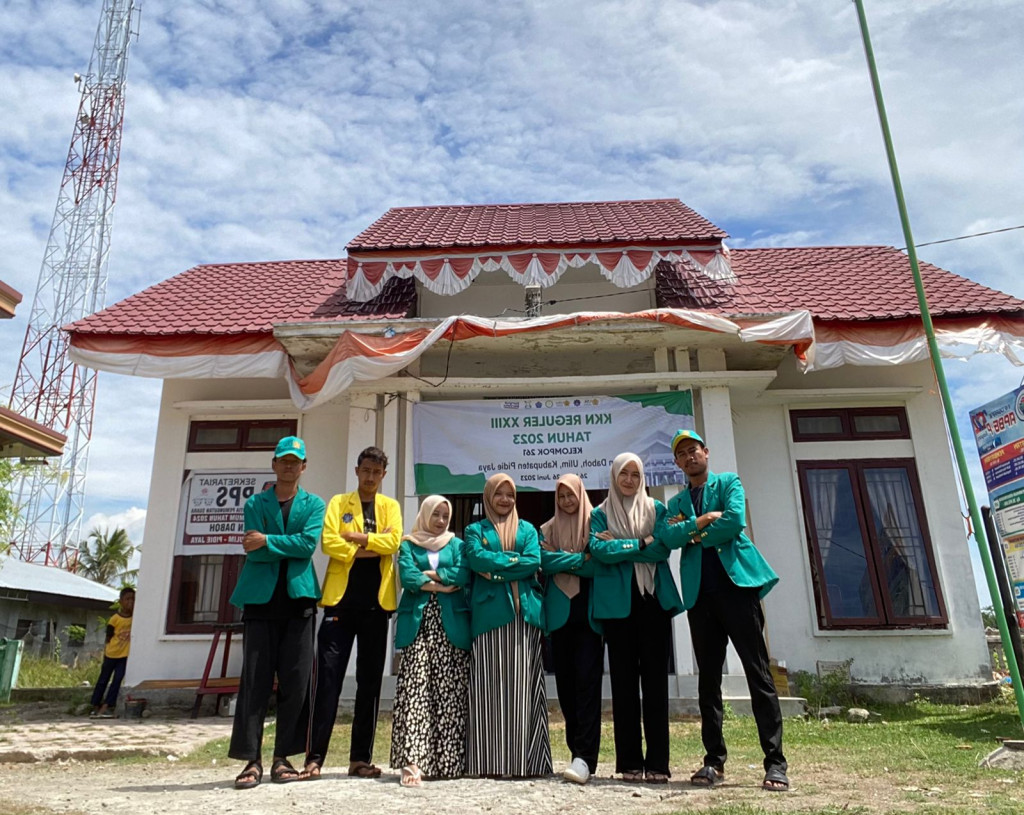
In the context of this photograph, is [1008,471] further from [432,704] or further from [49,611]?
[49,611]

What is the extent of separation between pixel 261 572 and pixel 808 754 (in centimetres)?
345

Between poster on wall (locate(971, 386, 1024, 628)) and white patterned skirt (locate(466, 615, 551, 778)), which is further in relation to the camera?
poster on wall (locate(971, 386, 1024, 628))

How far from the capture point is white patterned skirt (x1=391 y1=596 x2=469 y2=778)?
383 centimetres

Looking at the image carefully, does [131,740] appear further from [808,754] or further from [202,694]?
[808,754]

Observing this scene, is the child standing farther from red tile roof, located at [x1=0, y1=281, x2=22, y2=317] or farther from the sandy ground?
the sandy ground

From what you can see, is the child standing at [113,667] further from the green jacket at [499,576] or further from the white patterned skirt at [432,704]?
the green jacket at [499,576]

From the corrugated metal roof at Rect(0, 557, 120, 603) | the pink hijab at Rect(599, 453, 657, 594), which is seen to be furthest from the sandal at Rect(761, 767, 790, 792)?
the corrugated metal roof at Rect(0, 557, 120, 603)

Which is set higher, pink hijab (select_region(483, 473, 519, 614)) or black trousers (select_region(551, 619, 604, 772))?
pink hijab (select_region(483, 473, 519, 614))

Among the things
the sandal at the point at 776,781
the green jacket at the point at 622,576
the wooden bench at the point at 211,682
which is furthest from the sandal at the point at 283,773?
the wooden bench at the point at 211,682

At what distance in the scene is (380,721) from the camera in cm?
657

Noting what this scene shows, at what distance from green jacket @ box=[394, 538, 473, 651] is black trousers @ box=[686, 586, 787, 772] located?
1183 millimetres

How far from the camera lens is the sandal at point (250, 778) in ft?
11.8

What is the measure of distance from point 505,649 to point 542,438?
149 inches

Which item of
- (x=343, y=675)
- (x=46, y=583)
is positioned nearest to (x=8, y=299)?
(x=343, y=675)
